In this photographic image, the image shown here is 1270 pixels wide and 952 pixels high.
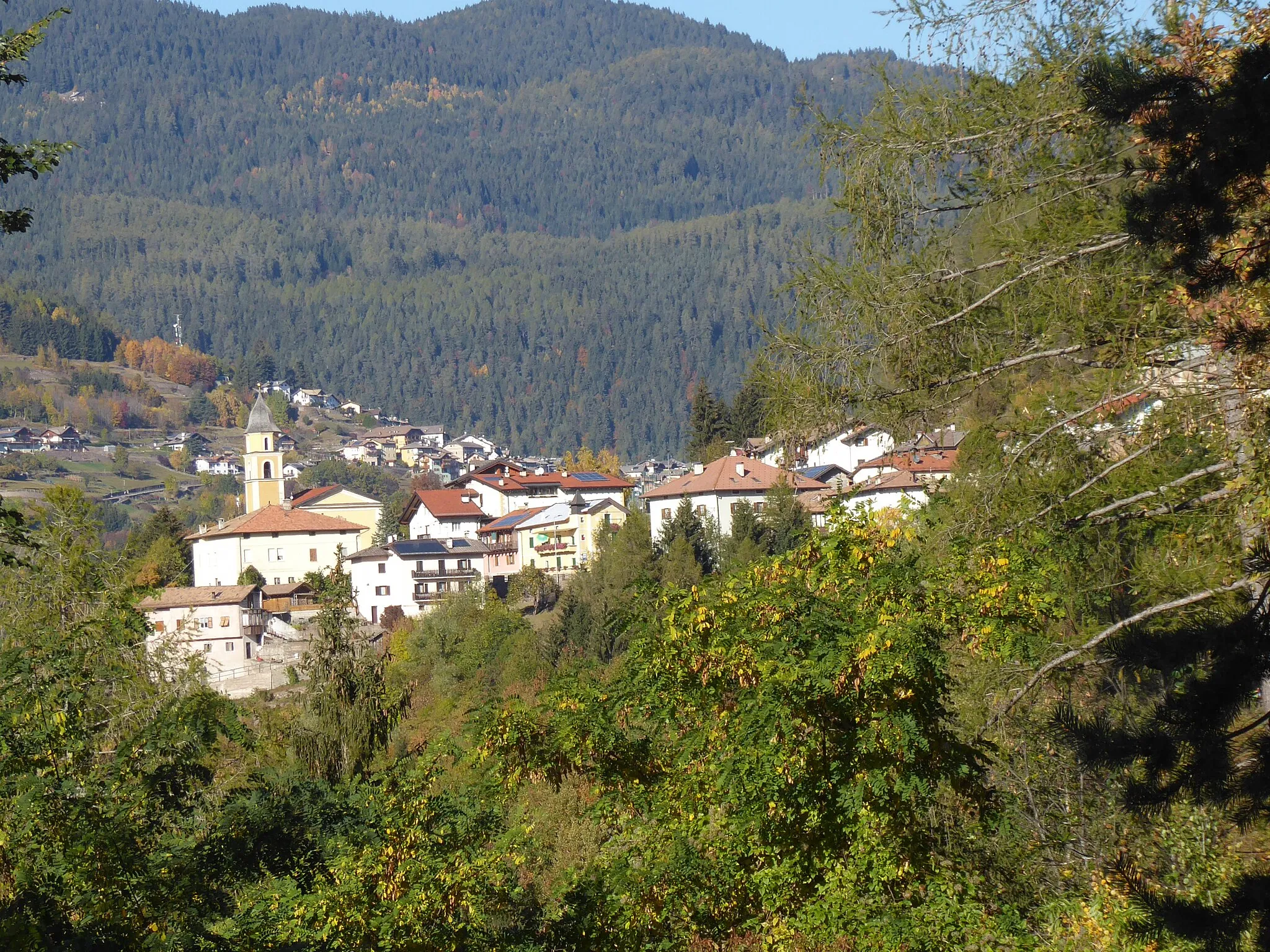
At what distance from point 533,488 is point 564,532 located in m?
15.0

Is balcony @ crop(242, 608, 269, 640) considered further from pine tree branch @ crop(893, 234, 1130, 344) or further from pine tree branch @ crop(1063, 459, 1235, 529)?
pine tree branch @ crop(1063, 459, 1235, 529)

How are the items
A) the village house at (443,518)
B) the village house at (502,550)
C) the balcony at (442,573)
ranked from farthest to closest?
the village house at (443,518) → the village house at (502,550) → the balcony at (442,573)

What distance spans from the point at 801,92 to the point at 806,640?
4727 mm

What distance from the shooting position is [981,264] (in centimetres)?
979

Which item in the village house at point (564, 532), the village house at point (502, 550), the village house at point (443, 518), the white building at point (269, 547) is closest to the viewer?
the village house at point (564, 532)

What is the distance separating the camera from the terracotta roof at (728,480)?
56500mm

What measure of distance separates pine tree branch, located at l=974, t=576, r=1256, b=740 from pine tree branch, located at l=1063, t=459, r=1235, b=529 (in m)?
0.67

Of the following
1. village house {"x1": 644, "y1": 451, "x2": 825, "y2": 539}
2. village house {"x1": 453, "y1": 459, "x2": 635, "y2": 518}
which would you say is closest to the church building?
village house {"x1": 453, "y1": 459, "x2": 635, "y2": 518}

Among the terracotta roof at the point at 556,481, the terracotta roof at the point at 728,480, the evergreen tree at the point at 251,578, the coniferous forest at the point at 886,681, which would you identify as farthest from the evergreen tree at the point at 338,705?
the terracotta roof at the point at 556,481

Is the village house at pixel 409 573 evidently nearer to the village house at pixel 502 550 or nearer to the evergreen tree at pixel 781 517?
the village house at pixel 502 550

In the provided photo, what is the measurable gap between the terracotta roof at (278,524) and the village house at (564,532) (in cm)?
2340

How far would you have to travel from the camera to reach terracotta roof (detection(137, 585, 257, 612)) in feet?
221

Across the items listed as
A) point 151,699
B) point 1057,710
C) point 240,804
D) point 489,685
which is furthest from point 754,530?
point 1057,710

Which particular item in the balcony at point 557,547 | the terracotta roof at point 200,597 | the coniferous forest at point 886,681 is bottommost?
the terracotta roof at point 200,597
